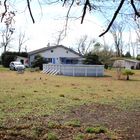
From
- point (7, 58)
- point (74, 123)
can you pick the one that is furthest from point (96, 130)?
point (7, 58)

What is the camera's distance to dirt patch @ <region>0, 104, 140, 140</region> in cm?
904

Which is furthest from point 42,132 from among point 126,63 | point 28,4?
point 126,63

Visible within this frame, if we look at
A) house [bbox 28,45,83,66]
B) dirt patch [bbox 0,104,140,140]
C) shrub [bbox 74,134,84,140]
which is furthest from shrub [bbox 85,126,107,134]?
house [bbox 28,45,83,66]

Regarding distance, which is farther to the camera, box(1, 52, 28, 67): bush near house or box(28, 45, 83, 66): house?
box(28, 45, 83, 66): house

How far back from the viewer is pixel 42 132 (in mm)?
9398

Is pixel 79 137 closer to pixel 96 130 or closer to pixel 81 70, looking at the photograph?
pixel 96 130

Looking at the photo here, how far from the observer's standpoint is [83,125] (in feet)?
34.8

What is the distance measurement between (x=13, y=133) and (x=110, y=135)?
2148 millimetres

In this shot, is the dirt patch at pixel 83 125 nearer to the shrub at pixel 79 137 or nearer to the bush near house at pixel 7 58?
the shrub at pixel 79 137

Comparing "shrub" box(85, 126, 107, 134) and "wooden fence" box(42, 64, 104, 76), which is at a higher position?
"wooden fence" box(42, 64, 104, 76)

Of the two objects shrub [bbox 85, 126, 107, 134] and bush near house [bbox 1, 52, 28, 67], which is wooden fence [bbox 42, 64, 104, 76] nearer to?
bush near house [bbox 1, 52, 28, 67]

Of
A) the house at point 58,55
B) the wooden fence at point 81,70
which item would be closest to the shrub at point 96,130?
the wooden fence at point 81,70

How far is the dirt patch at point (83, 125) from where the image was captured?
29.7 feet

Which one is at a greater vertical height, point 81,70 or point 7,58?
point 7,58
